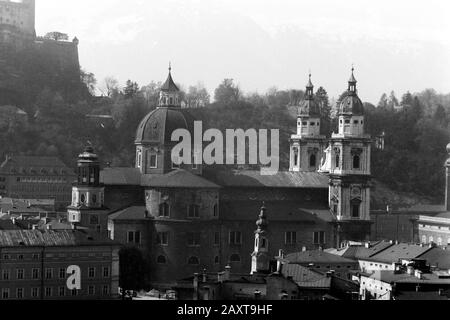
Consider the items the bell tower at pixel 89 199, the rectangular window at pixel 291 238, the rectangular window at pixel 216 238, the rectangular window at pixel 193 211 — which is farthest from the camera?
the rectangular window at pixel 291 238

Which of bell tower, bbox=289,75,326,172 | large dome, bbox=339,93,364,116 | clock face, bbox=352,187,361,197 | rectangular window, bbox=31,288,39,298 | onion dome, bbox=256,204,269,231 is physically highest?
large dome, bbox=339,93,364,116

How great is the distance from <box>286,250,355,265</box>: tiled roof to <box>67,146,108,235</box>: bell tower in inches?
312

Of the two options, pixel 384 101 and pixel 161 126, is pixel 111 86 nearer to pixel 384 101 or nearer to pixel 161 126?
pixel 384 101

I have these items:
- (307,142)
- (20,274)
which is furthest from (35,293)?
(307,142)

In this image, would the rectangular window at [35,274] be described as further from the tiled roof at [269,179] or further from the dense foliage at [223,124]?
the dense foliage at [223,124]

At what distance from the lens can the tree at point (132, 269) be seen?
5491cm

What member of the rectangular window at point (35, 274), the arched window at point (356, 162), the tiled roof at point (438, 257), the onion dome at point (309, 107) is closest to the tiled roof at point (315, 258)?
the tiled roof at point (438, 257)

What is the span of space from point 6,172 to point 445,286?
142 feet

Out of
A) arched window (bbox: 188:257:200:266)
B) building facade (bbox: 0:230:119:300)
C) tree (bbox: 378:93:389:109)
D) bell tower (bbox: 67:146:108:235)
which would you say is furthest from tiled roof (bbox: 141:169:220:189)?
tree (bbox: 378:93:389:109)

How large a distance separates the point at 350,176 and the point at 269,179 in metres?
3.68

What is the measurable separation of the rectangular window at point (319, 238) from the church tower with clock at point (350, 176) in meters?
0.73

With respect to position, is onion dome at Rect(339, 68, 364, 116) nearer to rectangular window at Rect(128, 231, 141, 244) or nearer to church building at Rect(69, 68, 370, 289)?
church building at Rect(69, 68, 370, 289)

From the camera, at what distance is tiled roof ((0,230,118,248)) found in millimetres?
48125

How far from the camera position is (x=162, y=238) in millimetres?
57406
